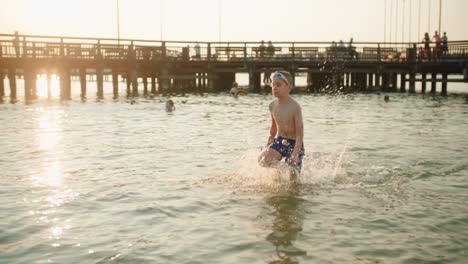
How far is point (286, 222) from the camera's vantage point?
16.8ft

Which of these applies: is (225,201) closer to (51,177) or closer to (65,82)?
(51,177)

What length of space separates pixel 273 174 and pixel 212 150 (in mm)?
3458

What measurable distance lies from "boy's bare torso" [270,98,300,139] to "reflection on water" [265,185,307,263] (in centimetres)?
74

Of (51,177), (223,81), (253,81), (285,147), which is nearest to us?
(285,147)

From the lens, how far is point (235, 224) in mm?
5074

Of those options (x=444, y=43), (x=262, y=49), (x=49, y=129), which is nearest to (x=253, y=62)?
(x=262, y=49)

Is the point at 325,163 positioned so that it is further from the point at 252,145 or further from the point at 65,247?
the point at 65,247

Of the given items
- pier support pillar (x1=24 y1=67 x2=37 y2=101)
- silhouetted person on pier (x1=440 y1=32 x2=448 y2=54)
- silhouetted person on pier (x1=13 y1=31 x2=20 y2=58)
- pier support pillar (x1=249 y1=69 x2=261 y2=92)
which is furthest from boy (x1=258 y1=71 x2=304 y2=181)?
silhouetted person on pier (x1=440 y1=32 x2=448 y2=54)

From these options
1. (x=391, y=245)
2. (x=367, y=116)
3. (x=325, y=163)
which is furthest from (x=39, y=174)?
(x=367, y=116)

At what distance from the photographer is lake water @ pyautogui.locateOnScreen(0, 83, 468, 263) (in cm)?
434

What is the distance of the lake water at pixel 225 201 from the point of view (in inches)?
171

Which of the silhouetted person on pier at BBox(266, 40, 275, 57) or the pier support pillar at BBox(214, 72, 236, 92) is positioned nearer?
the silhouetted person on pier at BBox(266, 40, 275, 57)

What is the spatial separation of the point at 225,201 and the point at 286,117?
1.28m

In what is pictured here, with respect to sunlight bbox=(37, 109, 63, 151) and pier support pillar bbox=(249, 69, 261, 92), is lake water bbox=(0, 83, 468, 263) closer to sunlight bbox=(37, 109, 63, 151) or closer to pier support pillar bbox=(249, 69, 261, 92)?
sunlight bbox=(37, 109, 63, 151)
